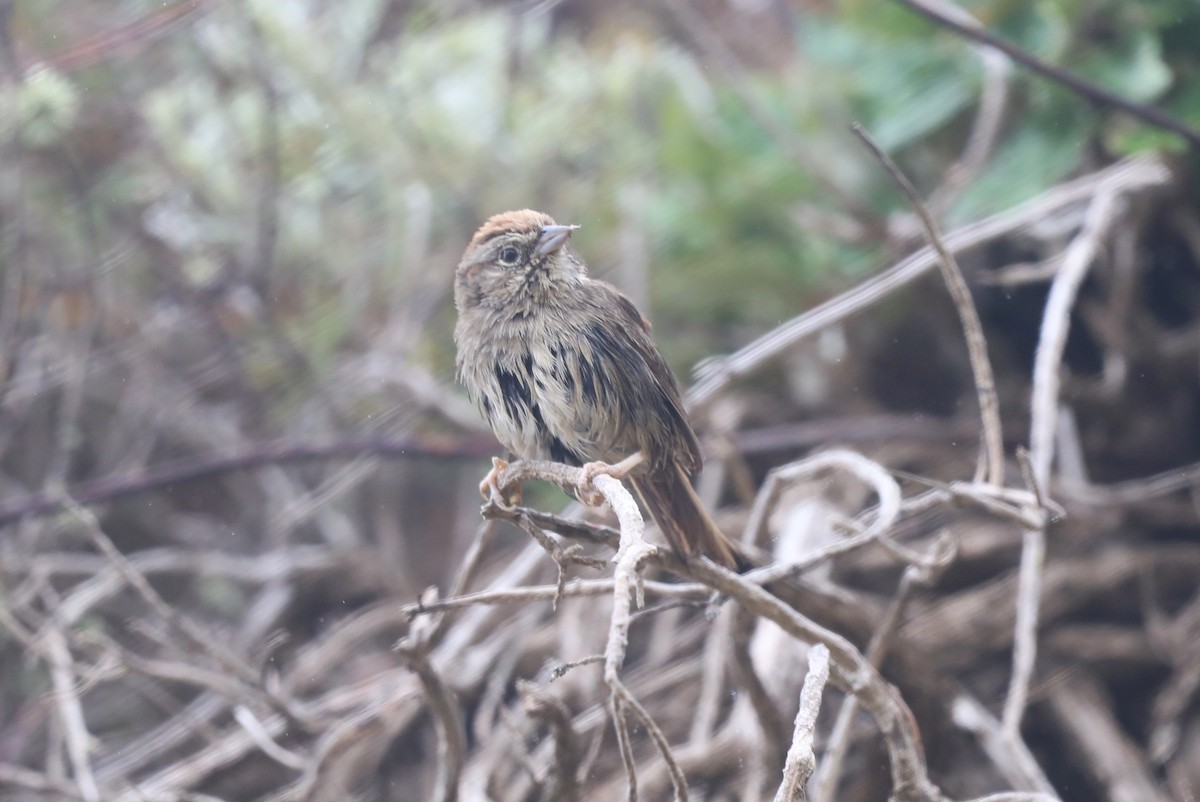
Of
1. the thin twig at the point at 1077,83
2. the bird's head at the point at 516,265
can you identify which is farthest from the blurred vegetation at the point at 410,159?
the bird's head at the point at 516,265

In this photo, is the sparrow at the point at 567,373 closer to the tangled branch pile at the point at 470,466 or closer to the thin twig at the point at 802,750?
the tangled branch pile at the point at 470,466

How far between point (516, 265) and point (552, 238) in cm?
10

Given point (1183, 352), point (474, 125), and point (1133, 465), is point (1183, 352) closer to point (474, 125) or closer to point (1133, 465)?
point (1133, 465)

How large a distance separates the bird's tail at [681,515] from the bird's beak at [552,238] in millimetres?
556

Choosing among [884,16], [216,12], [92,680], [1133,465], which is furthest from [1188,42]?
[92,680]

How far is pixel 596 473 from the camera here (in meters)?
2.16

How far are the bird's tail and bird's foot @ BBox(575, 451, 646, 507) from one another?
11 centimetres

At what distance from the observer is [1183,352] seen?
3.80 metres

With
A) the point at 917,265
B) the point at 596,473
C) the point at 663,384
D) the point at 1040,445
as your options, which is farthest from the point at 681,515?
the point at 917,265

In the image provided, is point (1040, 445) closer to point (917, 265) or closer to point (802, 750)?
point (917, 265)

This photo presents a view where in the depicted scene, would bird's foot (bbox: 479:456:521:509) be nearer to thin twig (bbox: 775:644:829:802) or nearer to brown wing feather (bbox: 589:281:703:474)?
brown wing feather (bbox: 589:281:703:474)

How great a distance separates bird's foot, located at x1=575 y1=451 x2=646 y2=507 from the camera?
2088 millimetres

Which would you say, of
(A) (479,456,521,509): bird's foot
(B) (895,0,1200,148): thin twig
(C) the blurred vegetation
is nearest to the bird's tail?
(A) (479,456,521,509): bird's foot

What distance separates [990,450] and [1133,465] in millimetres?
1899
